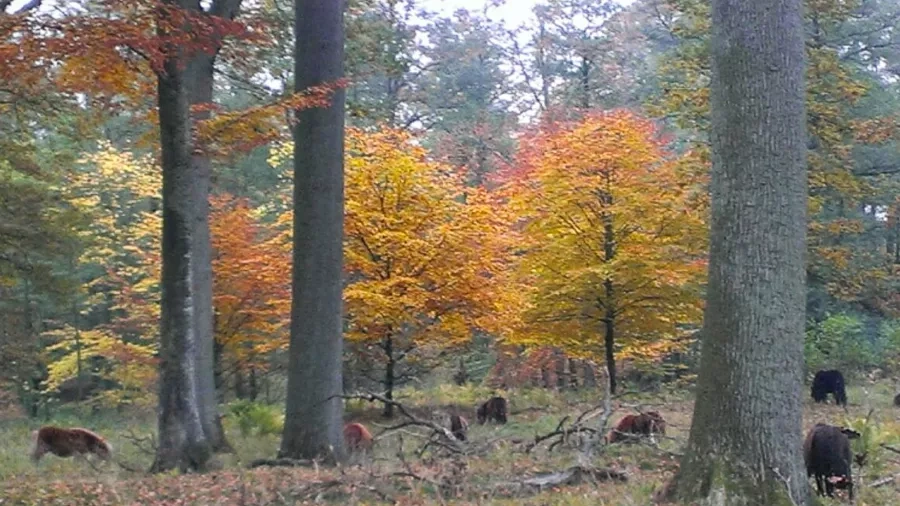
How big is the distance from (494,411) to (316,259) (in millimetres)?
7783

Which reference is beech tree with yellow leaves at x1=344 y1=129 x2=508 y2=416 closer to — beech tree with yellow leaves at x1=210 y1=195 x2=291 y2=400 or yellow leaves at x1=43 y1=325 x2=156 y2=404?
beech tree with yellow leaves at x1=210 y1=195 x2=291 y2=400

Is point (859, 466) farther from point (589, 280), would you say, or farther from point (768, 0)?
point (589, 280)

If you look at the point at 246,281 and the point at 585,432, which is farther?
the point at 246,281

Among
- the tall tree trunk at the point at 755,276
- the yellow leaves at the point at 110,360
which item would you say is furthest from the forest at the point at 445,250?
the yellow leaves at the point at 110,360

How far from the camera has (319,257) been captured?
10.3 m

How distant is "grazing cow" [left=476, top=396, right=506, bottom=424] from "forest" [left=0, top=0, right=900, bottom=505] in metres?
0.72

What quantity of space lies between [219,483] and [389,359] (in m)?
11.2

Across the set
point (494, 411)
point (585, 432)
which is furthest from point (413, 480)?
point (494, 411)

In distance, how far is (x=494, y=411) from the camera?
55.9 ft

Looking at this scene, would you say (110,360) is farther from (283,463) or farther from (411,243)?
(283,463)

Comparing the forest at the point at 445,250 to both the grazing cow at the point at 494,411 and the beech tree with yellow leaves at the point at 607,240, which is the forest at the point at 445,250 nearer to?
the beech tree with yellow leaves at the point at 607,240

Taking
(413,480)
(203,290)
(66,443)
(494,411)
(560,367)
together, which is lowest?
(66,443)

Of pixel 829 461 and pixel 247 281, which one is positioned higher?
pixel 247 281

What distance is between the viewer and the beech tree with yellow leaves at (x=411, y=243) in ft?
59.5
